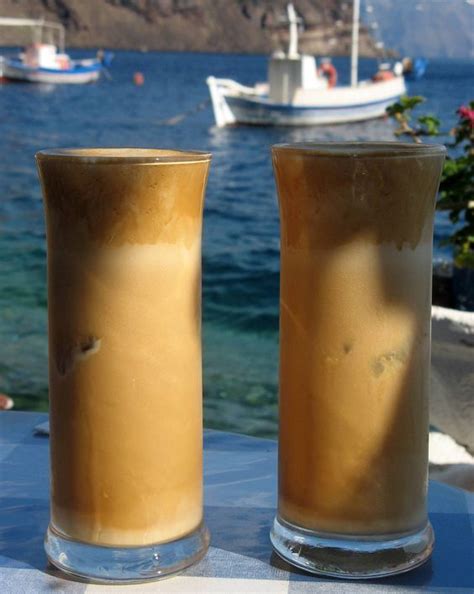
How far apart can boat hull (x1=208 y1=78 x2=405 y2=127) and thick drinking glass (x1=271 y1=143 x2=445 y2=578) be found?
74.8ft

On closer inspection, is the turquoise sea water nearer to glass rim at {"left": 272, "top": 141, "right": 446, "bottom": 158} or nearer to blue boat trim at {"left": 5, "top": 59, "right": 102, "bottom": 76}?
glass rim at {"left": 272, "top": 141, "right": 446, "bottom": 158}

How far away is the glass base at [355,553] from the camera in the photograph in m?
0.61

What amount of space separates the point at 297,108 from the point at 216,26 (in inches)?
2089

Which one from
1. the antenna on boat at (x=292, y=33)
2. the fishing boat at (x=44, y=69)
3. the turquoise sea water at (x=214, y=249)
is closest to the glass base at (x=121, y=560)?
the turquoise sea water at (x=214, y=249)

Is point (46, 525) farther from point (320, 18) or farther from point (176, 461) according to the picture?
point (320, 18)

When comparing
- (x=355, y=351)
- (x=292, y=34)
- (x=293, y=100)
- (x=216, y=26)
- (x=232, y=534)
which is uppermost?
(x=216, y=26)

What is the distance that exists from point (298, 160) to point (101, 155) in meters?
0.12

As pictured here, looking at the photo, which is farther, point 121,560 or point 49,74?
point 49,74

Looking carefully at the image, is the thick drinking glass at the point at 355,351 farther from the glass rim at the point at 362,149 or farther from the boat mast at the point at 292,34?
the boat mast at the point at 292,34

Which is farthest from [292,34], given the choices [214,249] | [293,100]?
Result: [214,249]

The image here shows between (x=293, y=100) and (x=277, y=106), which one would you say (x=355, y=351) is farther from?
(x=293, y=100)

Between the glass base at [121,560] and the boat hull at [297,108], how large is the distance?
2281 cm

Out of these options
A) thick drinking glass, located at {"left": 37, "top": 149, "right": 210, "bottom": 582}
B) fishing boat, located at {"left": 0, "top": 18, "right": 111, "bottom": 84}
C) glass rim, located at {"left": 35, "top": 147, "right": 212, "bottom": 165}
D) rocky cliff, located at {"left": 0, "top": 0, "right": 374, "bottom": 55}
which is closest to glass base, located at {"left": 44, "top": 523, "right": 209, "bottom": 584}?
thick drinking glass, located at {"left": 37, "top": 149, "right": 210, "bottom": 582}

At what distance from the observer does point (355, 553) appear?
2.02ft
